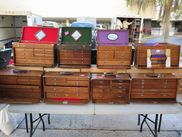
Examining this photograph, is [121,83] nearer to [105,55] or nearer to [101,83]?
[101,83]

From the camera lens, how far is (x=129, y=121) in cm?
266

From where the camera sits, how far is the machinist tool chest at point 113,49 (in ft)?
6.23

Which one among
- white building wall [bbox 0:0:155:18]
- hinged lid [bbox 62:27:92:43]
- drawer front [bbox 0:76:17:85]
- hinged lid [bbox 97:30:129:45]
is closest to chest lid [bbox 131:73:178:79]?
hinged lid [bbox 97:30:129:45]

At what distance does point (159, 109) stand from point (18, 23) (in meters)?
9.48

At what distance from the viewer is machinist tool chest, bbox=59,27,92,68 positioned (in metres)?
1.92

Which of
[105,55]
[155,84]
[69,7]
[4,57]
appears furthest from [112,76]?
[69,7]

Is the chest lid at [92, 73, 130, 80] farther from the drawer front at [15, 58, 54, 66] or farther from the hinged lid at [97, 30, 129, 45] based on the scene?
the drawer front at [15, 58, 54, 66]

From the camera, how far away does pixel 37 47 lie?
1917 millimetres

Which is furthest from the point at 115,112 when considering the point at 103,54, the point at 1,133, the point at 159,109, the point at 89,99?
the point at 1,133

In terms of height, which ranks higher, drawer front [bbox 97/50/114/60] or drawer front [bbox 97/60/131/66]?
drawer front [bbox 97/50/114/60]

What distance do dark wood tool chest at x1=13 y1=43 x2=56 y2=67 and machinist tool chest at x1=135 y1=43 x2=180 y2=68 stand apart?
950 millimetres

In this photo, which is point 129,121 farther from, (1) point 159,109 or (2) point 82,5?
(2) point 82,5

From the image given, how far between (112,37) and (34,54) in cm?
89

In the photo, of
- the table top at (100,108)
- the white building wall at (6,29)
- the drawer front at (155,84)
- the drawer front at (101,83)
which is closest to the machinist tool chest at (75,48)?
the drawer front at (101,83)
